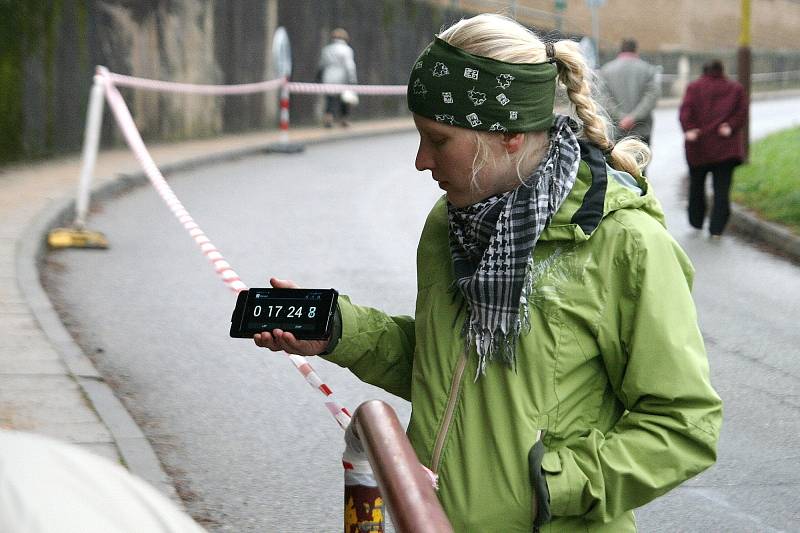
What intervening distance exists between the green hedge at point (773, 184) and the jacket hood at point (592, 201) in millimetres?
10374

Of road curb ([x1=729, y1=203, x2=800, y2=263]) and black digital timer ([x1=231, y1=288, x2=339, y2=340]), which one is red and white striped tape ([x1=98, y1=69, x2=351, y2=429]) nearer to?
black digital timer ([x1=231, y1=288, x2=339, y2=340])

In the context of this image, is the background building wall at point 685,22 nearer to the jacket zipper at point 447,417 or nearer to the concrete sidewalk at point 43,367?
the concrete sidewalk at point 43,367

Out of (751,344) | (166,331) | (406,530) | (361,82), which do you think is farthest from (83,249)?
(361,82)

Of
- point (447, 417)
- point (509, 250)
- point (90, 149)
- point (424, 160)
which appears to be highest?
point (424, 160)

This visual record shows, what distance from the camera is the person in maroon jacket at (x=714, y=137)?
41.3 feet

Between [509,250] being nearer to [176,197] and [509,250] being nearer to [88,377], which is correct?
[88,377]

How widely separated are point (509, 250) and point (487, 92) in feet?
1.01

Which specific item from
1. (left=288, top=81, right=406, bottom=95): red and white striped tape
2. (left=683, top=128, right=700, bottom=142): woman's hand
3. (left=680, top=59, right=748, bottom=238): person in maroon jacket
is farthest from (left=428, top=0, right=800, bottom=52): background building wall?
(left=683, top=128, right=700, bottom=142): woman's hand

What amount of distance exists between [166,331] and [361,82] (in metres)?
20.2

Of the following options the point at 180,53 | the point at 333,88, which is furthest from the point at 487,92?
the point at 333,88

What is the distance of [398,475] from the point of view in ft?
6.02

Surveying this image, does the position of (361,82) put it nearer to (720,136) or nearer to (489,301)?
(720,136)

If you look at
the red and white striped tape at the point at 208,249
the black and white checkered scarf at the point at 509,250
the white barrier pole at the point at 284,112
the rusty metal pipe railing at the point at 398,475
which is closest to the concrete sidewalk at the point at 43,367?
the red and white striped tape at the point at 208,249

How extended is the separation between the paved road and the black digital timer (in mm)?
2180
